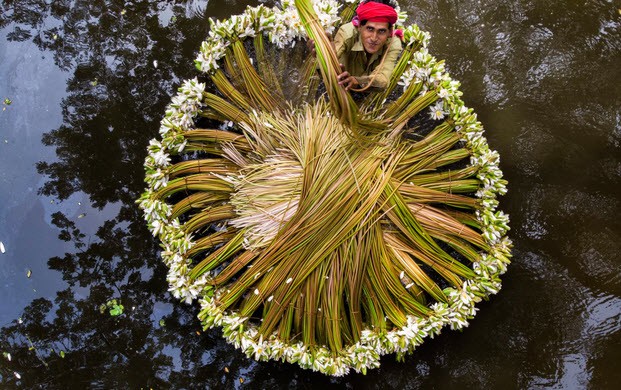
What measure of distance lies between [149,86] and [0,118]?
0.83 m

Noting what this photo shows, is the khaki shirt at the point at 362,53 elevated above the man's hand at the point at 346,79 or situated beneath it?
elevated above

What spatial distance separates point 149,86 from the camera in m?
2.68

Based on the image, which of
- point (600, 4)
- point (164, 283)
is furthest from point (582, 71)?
point (164, 283)

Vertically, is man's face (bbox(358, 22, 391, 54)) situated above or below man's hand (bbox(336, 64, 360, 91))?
above

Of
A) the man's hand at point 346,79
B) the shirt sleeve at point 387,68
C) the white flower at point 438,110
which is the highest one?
the shirt sleeve at point 387,68

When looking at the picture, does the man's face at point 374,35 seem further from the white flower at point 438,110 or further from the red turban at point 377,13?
the white flower at point 438,110

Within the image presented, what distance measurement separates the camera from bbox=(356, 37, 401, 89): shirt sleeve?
2107 millimetres

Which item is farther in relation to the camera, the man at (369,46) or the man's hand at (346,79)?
the man at (369,46)

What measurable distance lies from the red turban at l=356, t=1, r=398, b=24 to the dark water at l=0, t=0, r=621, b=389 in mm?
838

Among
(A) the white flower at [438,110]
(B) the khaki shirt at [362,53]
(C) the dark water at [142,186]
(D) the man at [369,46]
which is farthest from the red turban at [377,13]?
Answer: (C) the dark water at [142,186]

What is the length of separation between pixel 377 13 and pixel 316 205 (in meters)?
0.84

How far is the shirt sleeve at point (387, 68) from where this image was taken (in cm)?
211

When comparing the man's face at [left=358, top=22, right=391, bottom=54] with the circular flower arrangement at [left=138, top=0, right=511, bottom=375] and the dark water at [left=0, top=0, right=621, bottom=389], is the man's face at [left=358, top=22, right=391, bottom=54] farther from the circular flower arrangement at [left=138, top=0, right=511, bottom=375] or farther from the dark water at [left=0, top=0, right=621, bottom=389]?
the dark water at [left=0, top=0, right=621, bottom=389]

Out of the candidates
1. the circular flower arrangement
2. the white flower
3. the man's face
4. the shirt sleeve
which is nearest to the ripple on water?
the circular flower arrangement
